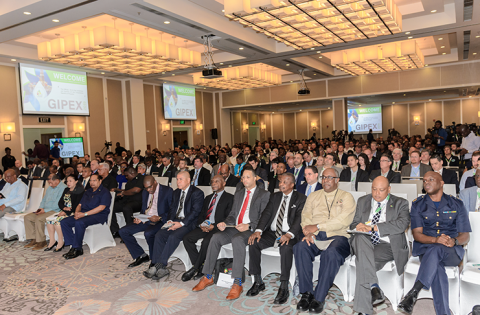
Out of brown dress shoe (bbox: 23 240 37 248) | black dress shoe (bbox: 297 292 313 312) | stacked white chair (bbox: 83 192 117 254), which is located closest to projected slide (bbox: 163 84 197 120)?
brown dress shoe (bbox: 23 240 37 248)

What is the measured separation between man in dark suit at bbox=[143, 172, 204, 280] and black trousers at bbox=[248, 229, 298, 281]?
109 cm

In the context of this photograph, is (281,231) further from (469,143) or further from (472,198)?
(469,143)

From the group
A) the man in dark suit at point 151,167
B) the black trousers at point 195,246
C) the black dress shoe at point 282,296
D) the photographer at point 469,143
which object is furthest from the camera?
the man in dark suit at point 151,167

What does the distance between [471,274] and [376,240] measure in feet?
2.74

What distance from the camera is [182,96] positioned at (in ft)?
59.9

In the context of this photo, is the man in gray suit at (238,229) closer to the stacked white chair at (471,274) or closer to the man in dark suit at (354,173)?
the stacked white chair at (471,274)

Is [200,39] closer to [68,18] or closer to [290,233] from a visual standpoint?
[68,18]

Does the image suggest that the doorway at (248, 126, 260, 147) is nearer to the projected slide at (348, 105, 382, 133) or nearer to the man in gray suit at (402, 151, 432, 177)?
the projected slide at (348, 105, 382, 133)

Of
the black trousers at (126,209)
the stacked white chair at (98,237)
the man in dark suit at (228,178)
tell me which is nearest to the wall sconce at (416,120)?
the man in dark suit at (228,178)

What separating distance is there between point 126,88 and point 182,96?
3490mm

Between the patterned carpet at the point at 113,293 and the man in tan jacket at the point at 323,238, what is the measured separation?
198 mm

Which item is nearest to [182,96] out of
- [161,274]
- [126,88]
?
[126,88]

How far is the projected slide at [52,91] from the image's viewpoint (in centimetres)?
1193

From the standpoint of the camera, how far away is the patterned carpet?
12.0ft
